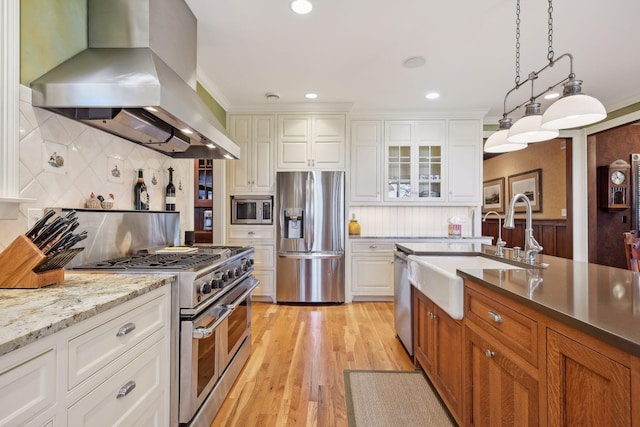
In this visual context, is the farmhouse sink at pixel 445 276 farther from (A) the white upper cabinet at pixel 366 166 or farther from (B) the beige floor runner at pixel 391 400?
(A) the white upper cabinet at pixel 366 166

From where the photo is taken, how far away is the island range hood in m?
1.34

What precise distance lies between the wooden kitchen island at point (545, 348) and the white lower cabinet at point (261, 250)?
2.60 meters

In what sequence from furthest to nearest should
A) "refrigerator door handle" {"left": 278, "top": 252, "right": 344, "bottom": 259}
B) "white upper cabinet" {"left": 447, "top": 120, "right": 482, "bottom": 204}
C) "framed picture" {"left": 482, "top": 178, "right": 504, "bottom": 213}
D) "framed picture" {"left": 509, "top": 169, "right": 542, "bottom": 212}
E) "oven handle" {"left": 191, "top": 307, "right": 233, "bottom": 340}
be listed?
"framed picture" {"left": 482, "top": 178, "right": 504, "bottom": 213} < "framed picture" {"left": 509, "top": 169, "right": 542, "bottom": 212} < "white upper cabinet" {"left": 447, "top": 120, "right": 482, "bottom": 204} < "refrigerator door handle" {"left": 278, "top": 252, "right": 344, "bottom": 259} < "oven handle" {"left": 191, "top": 307, "right": 233, "bottom": 340}

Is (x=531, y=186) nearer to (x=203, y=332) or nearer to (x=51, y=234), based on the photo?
(x=203, y=332)

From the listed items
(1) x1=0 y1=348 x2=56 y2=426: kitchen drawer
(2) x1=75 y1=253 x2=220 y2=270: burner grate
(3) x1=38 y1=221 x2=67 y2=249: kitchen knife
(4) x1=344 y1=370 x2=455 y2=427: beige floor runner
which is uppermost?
(3) x1=38 y1=221 x2=67 y2=249: kitchen knife

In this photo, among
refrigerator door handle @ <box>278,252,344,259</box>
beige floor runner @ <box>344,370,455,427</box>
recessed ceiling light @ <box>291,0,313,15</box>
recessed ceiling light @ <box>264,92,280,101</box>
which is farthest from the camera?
refrigerator door handle @ <box>278,252,344,259</box>

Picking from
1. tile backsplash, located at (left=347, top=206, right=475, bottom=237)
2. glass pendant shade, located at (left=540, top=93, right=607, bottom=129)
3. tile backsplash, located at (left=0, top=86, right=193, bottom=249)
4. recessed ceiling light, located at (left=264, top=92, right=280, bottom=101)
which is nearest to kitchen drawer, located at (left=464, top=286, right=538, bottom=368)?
glass pendant shade, located at (left=540, top=93, right=607, bottom=129)

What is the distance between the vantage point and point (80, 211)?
158cm

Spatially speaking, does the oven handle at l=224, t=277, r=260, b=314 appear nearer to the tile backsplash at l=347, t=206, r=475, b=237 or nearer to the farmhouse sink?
the farmhouse sink

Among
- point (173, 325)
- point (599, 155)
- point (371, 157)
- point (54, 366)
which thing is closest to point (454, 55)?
point (371, 157)

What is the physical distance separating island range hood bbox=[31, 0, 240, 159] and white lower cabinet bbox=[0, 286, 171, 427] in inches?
34.6

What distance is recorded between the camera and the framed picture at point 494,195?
273 inches

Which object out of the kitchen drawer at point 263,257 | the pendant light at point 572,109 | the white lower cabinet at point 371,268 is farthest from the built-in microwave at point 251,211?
the pendant light at point 572,109

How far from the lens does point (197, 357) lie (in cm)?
147
